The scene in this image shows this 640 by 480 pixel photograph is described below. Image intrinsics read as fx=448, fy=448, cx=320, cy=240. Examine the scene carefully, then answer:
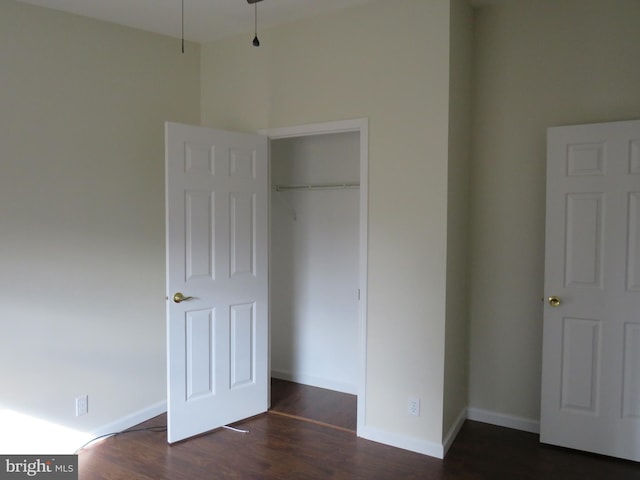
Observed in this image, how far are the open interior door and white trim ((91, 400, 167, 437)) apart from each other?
0.46 metres

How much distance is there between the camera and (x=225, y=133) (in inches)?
122

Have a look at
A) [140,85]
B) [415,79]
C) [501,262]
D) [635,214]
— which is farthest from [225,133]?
[635,214]

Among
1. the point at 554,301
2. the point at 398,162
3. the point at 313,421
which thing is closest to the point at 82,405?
the point at 313,421

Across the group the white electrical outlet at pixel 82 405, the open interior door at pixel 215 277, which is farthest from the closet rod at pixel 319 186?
the white electrical outlet at pixel 82 405

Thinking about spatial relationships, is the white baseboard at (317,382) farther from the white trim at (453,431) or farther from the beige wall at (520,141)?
the beige wall at (520,141)

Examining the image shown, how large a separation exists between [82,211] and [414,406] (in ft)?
8.04

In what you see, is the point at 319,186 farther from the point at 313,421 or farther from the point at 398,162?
the point at 313,421

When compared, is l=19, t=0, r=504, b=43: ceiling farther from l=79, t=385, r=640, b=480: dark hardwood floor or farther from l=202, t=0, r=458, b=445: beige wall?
l=79, t=385, r=640, b=480: dark hardwood floor

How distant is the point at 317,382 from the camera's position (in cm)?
398

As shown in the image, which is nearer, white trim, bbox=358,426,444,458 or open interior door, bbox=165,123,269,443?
white trim, bbox=358,426,444,458

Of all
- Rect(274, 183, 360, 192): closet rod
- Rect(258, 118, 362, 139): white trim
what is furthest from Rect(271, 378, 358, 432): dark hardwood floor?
Rect(258, 118, 362, 139): white trim

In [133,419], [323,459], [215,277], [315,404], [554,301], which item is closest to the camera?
[323,459]

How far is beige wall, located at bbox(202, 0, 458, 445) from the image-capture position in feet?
8.95

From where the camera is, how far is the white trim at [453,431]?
2793 mm
